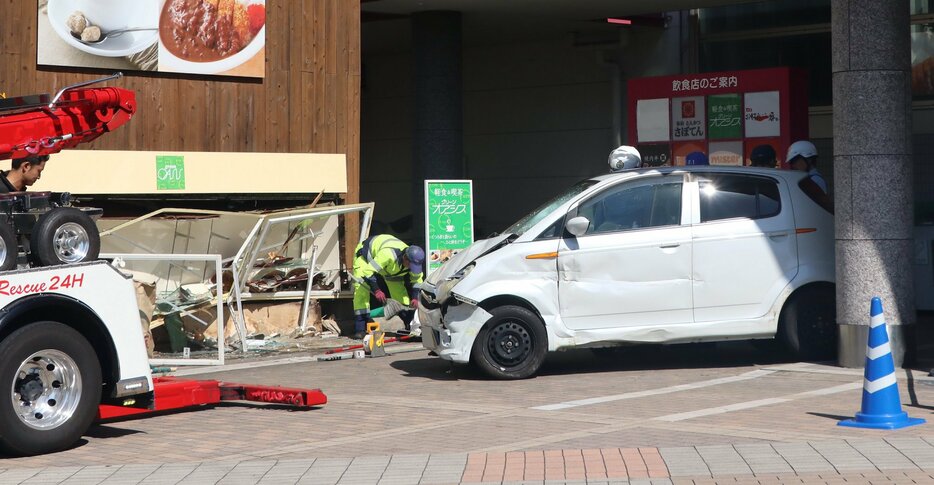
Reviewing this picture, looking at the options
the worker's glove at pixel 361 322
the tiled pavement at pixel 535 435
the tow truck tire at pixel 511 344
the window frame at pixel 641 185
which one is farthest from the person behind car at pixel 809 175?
the worker's glove at pixel 361 322

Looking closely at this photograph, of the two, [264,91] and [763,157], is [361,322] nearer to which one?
[264,91]

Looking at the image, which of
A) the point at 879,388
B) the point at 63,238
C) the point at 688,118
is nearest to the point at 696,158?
the point at 688,118

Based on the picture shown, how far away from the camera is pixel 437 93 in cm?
2130

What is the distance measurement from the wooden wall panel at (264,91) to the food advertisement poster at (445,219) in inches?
55.6

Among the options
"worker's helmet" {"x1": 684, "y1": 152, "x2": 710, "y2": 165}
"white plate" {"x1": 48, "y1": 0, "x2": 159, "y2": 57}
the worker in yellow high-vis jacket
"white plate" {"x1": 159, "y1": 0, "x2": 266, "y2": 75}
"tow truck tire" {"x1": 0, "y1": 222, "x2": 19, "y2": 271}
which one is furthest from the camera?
"worker's helmet" {"x1": 684, "y1": 152, "x2": 710, "y2": 165}

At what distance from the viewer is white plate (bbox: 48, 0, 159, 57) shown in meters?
14.8

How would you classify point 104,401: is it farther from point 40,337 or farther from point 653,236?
point 653,236

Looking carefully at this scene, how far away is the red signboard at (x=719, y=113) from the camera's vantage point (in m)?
16.3

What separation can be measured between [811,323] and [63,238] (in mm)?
7171

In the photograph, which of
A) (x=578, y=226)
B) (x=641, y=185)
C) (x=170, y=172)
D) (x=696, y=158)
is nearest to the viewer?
(x=578, y=226)

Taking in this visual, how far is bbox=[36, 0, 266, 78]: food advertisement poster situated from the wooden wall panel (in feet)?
0.39

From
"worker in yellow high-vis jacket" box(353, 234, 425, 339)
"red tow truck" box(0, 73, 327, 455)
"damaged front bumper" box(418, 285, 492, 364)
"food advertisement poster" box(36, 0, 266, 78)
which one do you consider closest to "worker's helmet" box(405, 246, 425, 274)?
"worker in yellow high-vis jacket" box(353, 234, 425, 339)

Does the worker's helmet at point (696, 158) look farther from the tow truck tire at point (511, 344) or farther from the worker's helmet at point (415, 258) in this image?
the tow truck tire at point (511, 344)

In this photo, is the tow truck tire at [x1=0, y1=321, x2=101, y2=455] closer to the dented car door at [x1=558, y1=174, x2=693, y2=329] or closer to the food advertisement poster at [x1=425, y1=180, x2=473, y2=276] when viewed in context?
the dented car door at [x1=558, y1=174, x2=693, y2=329]
